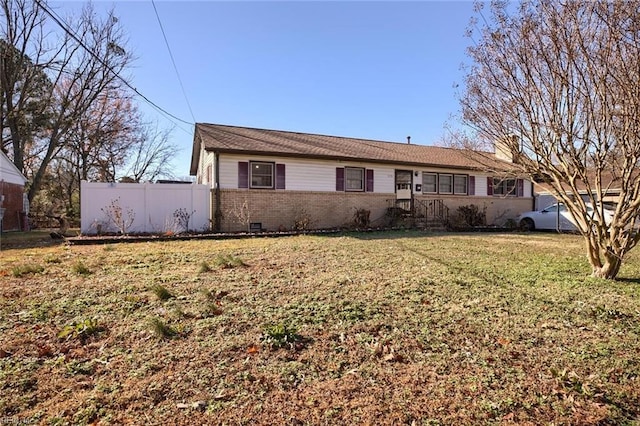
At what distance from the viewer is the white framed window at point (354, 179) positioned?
51.7 ft

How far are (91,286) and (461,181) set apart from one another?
17310mm

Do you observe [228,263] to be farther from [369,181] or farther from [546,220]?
[546,220]

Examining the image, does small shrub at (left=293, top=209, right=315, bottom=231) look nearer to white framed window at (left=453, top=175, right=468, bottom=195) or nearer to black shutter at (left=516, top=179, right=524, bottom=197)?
white framed window at (left=453, top=175, right=468, bottom=195)

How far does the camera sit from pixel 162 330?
336cm

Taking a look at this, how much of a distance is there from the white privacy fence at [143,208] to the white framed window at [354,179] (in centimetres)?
603

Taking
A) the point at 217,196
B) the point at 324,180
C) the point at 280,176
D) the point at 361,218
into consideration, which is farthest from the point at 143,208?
the point at 361,218

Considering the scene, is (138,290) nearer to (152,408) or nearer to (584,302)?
(152,408)

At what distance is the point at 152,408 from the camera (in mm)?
2273

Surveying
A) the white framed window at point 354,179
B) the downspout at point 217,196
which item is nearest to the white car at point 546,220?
the white framed window at point 354,179

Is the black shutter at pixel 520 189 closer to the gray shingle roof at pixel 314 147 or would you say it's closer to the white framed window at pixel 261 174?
the gray shingle roof at pixel 314 147

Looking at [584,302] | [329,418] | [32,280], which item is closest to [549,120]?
[584,302]

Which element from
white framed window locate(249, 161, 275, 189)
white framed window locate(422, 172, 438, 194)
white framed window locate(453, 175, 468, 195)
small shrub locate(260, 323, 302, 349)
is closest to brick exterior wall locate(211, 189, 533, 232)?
white framed window locate(249, 161, 275, 189)

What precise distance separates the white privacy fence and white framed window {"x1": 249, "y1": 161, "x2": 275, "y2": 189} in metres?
1.81

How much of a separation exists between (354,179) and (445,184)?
5.29 m
